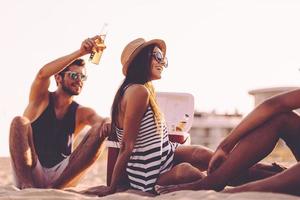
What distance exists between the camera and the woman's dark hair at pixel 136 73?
3.44 metres

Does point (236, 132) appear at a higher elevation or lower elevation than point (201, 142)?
higher

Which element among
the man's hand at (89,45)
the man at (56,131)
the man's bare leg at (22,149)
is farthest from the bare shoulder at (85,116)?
the man's hand at (89,45)

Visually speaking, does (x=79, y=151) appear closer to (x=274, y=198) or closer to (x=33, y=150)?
(x=33, y=150)

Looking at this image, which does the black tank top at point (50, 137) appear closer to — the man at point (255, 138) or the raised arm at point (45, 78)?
the raised arm at point (45, 78)

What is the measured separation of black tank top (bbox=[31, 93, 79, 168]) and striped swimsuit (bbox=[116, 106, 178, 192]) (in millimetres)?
903

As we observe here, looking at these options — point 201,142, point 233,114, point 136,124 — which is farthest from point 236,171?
point 233,114

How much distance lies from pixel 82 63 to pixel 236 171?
1.85 m

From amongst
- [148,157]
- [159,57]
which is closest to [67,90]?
[159,57]

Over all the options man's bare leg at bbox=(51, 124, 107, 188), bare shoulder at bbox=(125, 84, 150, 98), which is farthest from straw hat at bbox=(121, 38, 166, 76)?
man's bare leg at bbox=(51, 124, 107, 188)

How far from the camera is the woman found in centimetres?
326

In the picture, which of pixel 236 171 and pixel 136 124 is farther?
pixel 136 124

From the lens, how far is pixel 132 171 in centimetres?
340

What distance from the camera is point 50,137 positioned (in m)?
4.10

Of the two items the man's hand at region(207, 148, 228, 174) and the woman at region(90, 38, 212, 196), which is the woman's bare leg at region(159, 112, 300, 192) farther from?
the woman at region(90, 38, 212, 196)
